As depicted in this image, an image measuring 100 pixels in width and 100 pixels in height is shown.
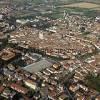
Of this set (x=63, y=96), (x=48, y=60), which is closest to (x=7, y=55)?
(x=48, y=60)

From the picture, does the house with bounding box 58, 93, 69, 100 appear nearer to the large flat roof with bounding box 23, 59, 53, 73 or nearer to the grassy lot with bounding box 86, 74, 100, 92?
the grassy lot with bounding box 86, 74, 100, 92

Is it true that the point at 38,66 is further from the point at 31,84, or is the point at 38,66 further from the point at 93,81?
the point at 93,81

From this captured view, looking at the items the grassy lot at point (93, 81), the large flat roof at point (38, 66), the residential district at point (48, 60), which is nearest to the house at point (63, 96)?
the residential district at point (48, 60)

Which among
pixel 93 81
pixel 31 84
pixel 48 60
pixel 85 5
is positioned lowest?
pixel 93 81

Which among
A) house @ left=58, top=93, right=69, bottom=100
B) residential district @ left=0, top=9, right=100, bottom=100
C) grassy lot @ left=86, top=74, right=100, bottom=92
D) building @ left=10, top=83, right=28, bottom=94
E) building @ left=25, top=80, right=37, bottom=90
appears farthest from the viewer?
grassy lot @ left=86, top=74, right=100, bottom=92

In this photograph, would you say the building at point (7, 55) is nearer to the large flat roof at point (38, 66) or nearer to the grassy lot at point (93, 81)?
the large flat roof at point (38, 66)

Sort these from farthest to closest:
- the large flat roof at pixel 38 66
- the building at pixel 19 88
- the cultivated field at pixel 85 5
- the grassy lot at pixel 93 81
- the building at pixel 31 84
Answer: the cultivated field at pixel 85 5, the large flat roof at pixel 38 66, the grassy lot at pixel 93 81, the building at pixel 31 84, the building at pixel 19 88

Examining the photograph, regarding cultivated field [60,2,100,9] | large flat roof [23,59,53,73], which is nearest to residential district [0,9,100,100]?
large flat roof [23,59,53,73]
